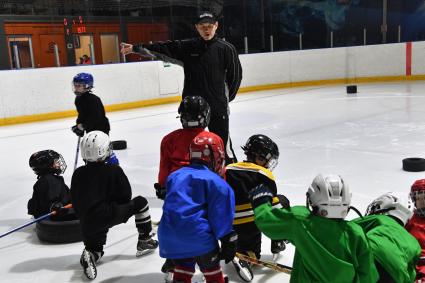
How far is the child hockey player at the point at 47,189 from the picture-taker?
2789mm

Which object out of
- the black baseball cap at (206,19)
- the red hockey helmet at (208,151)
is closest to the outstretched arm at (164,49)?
the black baseball cap at (206,19)

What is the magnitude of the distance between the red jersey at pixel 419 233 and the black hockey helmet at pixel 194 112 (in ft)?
3.04

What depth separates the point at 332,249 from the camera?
1378 mm

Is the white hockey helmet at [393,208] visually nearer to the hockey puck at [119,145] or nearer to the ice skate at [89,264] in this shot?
the ice skate at [89,264]

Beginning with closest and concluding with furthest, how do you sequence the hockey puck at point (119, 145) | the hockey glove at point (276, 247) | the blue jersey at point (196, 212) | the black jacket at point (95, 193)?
the blue jersey at point (196, 212)
the black jacket at point (95, 193)
the hockey glove at point (276, 247)
the hockey puck at point (119, 145)

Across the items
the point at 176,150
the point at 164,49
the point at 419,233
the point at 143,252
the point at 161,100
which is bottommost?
the point at 143,252

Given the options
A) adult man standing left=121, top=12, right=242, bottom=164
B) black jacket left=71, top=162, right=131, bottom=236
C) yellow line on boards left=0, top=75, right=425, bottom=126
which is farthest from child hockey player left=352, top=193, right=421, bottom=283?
yellow line on boards left=0, top=75, right=425, bottom=126

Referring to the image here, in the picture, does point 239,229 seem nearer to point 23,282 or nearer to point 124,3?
point 23,282

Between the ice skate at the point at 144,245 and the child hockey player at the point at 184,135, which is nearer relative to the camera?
A: the child hockey player at the point at 184,135

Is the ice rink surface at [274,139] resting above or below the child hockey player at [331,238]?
below

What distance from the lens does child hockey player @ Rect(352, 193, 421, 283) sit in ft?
4.73

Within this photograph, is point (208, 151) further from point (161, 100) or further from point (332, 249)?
point (161, 100)

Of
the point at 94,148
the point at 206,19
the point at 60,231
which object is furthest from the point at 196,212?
the point at 206,19

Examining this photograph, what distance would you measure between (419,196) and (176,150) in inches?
41.0
